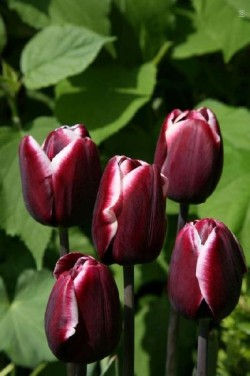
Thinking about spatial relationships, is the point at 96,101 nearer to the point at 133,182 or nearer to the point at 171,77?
the point at 171,77

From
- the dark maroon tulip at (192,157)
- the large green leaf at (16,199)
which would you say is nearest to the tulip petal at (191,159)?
the dark maroon tulip at (192,157)

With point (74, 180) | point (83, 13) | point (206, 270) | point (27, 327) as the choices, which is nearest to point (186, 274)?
point (206, 270)

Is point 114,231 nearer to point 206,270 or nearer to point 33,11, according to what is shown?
point 206,270

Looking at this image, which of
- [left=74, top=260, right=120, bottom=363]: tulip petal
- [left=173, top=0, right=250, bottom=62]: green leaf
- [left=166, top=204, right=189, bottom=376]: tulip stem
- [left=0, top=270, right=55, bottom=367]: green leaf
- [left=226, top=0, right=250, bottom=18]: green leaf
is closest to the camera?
[left=74, top=260, right=120, bottom=363]: tulip petal

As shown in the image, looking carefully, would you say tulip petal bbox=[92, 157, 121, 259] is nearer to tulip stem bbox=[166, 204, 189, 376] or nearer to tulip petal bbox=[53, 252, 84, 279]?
tulip petal bbox=[53, 252, 84, 279]

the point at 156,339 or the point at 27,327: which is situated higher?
the point at 27,327

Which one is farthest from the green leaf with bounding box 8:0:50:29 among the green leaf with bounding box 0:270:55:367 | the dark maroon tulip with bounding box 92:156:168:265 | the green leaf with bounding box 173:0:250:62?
the dark maroon tulip with bounding box 92:156:168:265

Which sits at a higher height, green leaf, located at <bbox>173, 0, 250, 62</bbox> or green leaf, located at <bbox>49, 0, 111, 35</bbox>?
green leaf, located at <bbox>49, 0, 111, 35</bbox>
